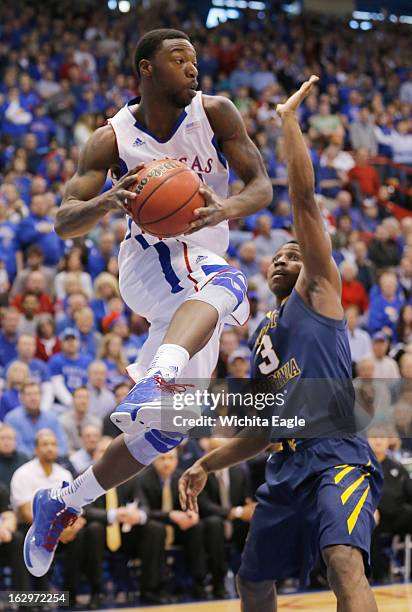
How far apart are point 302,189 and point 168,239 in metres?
0.68

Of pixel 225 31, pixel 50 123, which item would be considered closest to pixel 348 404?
pixel 50 123

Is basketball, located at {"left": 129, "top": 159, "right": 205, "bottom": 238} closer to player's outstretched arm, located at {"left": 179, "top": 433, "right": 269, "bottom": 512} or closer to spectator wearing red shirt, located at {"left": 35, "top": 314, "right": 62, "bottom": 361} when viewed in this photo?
player's outstretched arm, located at {"left": 179, "top": 433, "right": 269, "bottom": 512}

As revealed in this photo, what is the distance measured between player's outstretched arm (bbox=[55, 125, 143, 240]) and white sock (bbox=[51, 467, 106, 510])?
4.02 ft

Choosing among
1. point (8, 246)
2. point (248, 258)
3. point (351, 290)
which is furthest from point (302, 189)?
point (351, 290)

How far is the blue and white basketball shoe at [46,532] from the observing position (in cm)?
543

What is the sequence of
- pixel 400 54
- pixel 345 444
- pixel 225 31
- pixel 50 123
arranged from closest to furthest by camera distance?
pixel 345 444
pixel 50 123
pixel 225 31
pixel 400 54

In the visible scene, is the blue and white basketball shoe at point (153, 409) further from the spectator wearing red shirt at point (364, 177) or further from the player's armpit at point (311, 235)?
the spectator wearing red shirt at point (364, 177)

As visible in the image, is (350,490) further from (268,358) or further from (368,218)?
(368,218)

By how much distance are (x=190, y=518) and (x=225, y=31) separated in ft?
43.9

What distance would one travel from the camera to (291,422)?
5031mm

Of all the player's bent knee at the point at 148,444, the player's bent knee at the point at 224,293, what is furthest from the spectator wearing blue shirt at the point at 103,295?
the player's bent knee at the point at 224,293

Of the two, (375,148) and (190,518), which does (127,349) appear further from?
(375,148)

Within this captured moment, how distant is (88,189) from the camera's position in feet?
16.5

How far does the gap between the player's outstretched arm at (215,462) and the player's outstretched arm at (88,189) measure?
4.41ft
